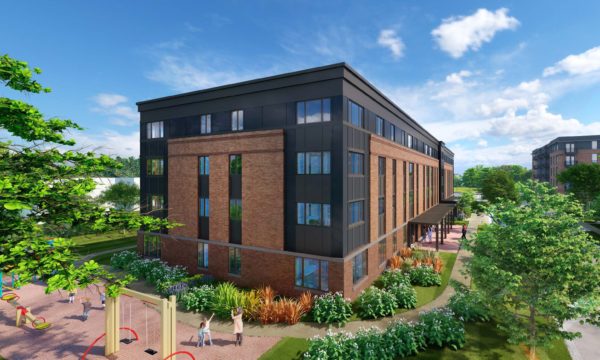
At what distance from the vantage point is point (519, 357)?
43.0 ft

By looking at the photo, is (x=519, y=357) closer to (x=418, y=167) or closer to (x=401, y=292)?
(x=401, y=292)

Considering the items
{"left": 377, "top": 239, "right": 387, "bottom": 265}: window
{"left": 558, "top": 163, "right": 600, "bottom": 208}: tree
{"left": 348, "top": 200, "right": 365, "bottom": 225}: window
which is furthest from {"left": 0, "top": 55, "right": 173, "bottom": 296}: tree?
{"left": 558, "top": 163, "right": 600, "bottom": 208}: tree

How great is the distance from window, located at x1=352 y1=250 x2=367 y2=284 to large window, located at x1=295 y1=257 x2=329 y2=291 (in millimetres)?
2315

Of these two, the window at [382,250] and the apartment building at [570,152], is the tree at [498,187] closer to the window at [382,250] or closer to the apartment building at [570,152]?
the apartment building at [570,152]

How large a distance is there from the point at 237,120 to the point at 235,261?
34.7 feet

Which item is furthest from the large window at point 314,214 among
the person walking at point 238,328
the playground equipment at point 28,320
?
the playground equipment at point 28,320

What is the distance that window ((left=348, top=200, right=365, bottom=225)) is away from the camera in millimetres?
19391

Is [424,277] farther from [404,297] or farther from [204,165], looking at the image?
[204,165]

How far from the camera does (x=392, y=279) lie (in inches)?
849

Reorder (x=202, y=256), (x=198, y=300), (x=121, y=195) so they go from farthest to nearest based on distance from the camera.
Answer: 1. (x=121, y=195)
2. (x=202, y=256)
3. (x=198, y=300)

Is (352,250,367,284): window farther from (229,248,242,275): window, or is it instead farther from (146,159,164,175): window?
(146,159,164,175): window

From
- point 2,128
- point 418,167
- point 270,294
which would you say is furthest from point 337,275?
point 418,167

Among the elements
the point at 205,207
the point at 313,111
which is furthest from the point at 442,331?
the point at 205,207

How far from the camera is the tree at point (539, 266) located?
10688mm
